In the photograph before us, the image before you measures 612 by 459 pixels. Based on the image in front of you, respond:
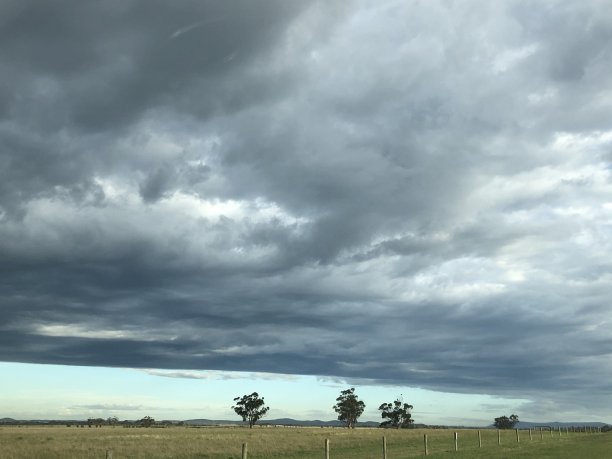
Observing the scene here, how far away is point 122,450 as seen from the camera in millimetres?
47031

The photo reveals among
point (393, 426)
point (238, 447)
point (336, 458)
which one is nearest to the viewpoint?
point (336, 458)

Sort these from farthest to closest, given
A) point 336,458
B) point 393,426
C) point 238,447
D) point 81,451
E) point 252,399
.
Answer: point 393,426, point 252,399, point 238,447, point 81,451, point 336,458

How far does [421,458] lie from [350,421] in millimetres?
145134

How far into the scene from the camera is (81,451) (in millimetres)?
45781

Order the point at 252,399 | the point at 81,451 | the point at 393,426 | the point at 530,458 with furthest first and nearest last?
the point at 393,426 < the point at 252,399 < the point at 81,451 < the point at 530,458

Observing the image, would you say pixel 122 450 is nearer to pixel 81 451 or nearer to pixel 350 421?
pixel 81 451

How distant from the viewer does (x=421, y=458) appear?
113 feet

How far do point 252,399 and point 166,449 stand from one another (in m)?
117

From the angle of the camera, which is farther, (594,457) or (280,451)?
(280,451)

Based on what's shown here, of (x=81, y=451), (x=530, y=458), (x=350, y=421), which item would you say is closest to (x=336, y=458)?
(x=530, y=458)

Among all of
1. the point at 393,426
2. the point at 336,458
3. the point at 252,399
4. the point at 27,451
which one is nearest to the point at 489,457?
the point at 336,458

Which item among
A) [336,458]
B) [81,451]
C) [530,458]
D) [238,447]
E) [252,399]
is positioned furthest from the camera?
[252,399]

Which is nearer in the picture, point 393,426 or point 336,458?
point 336,458

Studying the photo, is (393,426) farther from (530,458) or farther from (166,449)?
(530,458)
